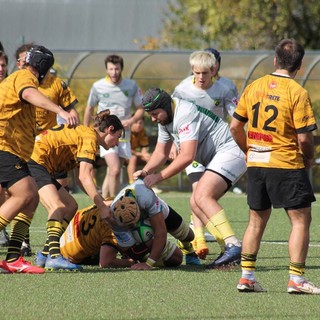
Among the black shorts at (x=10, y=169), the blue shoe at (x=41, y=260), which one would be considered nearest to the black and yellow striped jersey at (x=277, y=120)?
the black shorts at (x=10, y=169)

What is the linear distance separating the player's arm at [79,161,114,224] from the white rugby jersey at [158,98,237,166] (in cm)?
88

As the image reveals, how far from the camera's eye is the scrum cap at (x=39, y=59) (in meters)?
9.89

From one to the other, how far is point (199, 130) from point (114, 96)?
7.77m

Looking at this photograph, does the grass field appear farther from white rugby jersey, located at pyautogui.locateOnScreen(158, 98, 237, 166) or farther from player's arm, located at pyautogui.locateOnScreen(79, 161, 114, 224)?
white rugby jersey, located at pyautogui.locateOnScreen(158, 98, 237, 166)

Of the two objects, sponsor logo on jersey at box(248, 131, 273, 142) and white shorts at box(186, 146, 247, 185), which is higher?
sponsor logo on jersey at box(248, 131, 273, 142)

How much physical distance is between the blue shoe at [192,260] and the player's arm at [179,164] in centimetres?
103

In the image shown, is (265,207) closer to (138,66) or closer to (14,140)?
(14,140)

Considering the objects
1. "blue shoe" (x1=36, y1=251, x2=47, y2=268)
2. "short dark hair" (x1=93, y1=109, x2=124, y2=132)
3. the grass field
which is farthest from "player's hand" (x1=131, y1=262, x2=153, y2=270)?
"short dark hair" (x1=93, y1=109, x2=124, y2=132)

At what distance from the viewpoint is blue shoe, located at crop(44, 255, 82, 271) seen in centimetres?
1028

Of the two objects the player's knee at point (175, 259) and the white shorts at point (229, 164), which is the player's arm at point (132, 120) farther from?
the player's knee at point (175, 259)

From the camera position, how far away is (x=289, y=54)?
870cm

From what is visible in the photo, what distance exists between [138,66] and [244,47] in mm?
8162

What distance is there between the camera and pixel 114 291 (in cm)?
895

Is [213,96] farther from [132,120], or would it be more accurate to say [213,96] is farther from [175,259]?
[132,120]
